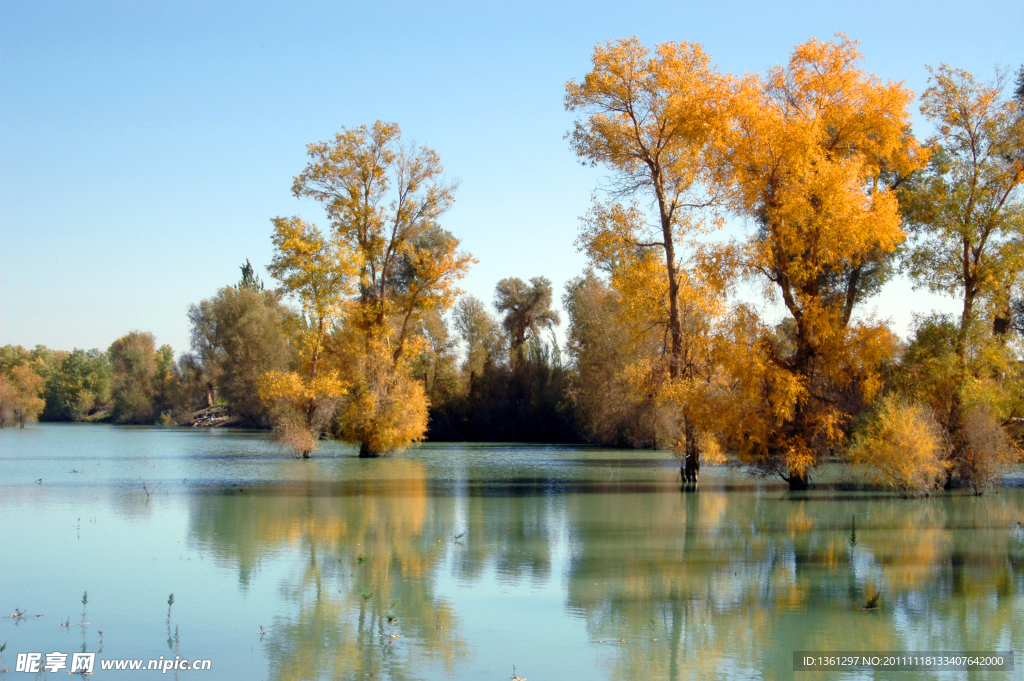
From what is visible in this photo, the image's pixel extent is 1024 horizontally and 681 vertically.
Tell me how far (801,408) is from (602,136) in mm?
8661

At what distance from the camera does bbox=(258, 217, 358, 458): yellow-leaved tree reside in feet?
103

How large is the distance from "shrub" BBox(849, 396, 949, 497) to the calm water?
72 cm

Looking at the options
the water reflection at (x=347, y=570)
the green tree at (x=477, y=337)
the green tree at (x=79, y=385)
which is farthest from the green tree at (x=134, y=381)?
the water reflection at (x=347, y=570)

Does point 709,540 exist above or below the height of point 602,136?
below

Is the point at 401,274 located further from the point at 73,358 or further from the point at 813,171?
the point at 73,358

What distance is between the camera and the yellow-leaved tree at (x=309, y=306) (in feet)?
103

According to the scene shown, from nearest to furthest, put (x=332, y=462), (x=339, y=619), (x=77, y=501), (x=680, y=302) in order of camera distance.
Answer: (x=339, y=619)
(x=77, y=501)
(x=680, y=302)
(x=332, y=462)

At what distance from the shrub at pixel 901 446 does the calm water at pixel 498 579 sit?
720 mm

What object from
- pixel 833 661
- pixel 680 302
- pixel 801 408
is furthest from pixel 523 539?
pixel 680 302

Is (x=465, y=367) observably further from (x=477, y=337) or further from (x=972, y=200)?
(x=972, y=200)

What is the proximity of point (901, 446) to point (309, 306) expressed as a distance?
21229 mm

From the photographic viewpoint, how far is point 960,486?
23.3m

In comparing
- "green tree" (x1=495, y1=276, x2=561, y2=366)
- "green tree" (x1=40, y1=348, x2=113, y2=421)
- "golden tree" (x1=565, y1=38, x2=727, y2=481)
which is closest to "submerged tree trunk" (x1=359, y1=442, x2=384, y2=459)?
"golden tree" (x1=565, y1=38, x2=727, y2=481)

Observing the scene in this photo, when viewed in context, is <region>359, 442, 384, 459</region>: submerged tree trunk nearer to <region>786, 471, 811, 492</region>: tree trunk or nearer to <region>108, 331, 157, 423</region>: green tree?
<region>786, 471, 811, 492</region>: tree trunk
